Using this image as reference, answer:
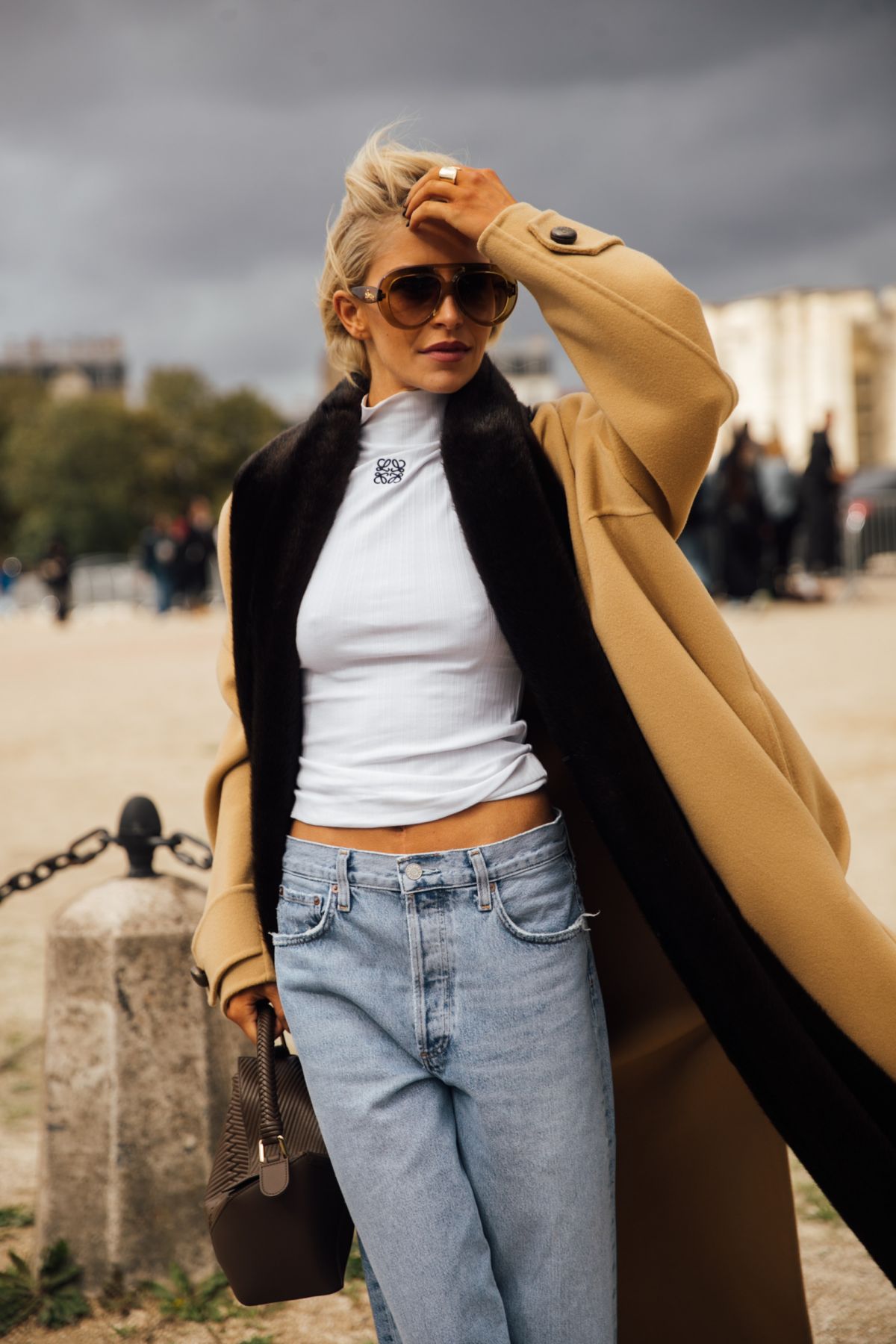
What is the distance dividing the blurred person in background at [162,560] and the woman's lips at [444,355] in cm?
2526

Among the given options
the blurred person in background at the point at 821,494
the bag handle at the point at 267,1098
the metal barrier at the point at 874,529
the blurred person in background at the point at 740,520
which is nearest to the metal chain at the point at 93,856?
the bag handle at the point at 267,1098

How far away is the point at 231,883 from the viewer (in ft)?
7.81

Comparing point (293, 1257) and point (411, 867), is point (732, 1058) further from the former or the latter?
point (293, 1257)

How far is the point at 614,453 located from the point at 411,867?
718mm

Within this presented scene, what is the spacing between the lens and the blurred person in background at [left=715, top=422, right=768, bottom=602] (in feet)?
53.9

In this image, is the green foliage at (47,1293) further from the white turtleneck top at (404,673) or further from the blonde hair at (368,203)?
the blonde hair at (368,203)

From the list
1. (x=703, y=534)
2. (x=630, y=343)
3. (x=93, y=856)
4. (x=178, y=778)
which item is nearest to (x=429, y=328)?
(x=630, y=343)

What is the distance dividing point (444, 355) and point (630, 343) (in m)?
0.32

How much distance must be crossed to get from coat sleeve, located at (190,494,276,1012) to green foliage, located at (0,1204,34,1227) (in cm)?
172

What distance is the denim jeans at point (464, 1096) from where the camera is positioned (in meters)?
1.93

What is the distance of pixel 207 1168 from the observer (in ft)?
10.6

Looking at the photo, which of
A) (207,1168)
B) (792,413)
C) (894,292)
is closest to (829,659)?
(207,1168)

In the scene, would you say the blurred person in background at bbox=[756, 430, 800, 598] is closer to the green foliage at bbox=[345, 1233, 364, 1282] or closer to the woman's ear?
the green foliage at bbox=[345, 1233, 364, 1282]

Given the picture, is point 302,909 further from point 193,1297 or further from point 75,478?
point 75,478
